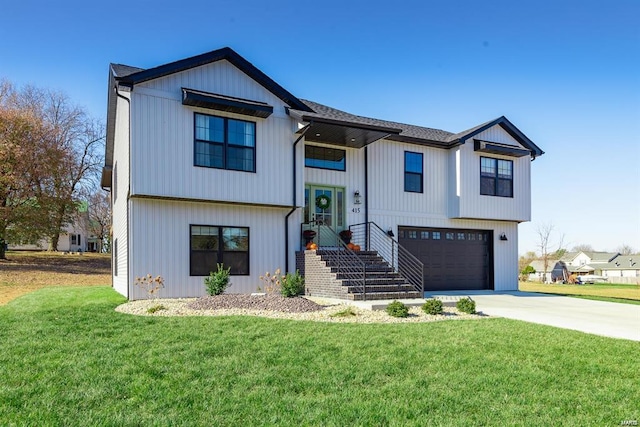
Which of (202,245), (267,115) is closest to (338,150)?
(267,115)

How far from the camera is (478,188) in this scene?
16969 millimetres

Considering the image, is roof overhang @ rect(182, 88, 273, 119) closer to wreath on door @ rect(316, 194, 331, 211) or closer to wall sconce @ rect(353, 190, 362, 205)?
wreath on door @ rect(316, 194, 331, 211)

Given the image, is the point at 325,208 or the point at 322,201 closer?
the point at 322,201

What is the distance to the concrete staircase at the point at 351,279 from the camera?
11.3 metres

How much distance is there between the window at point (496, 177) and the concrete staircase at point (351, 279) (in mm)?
6293

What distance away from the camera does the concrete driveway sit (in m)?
8.52

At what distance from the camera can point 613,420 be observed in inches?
157

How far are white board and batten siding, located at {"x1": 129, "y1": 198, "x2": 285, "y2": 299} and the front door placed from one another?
4.65ft

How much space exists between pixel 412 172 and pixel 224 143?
7.13 metres

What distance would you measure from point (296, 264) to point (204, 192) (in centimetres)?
351

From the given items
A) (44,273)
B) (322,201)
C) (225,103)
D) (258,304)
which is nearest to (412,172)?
(322,201)

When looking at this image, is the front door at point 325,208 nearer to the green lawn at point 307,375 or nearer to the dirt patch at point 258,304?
the dirt patch at point 258,304

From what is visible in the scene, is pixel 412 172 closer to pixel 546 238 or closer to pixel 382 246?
pixel 382 246

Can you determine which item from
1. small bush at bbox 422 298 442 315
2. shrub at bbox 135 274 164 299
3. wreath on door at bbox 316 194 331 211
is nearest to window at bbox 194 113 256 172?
wreath on door at bbox 316 194 331 211
